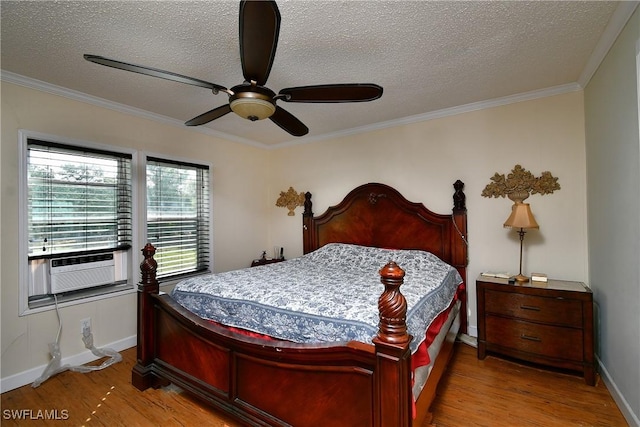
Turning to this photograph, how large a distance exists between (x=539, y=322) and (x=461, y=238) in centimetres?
99

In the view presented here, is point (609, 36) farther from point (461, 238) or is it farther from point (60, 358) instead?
point (60, 358)

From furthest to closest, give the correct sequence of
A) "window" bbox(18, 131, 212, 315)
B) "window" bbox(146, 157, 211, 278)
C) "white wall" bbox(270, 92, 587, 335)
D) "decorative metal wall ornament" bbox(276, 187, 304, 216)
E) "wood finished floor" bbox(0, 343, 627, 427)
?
1. "decorative metal wall ornament" bbox(276, 187, 304, 216)
2. "window" bbox(146, 157, 211, 278)
3. "white wall" bbox(270, 92, 587, 335)
4. "window" bbox(18, 131, 212, 315)
5. "wood finished floor" bbox(0, 343, 627, 427)

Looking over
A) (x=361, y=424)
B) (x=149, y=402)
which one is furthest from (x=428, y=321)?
(x=149, y=402)

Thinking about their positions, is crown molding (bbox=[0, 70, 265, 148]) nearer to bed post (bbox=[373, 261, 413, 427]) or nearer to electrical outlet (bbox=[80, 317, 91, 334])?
electrical outlet (bbox=[80, 317, 91, 334])

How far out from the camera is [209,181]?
3832 millimetres

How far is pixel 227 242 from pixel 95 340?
173 centimetres

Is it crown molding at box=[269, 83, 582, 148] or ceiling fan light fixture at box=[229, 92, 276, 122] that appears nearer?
ceiling fan light fixture at box=[229, 92, 276, 122]

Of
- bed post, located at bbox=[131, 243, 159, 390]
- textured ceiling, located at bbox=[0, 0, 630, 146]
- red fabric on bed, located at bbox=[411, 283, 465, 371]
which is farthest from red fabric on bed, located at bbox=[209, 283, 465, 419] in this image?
textured ceiling, located at bbox=[0, 0, 630, 146]

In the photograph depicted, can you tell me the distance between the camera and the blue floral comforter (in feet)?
5.16

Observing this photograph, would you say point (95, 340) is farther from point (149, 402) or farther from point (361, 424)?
point (361, 424)

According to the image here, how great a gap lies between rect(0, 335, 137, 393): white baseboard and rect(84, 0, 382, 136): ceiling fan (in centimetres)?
239

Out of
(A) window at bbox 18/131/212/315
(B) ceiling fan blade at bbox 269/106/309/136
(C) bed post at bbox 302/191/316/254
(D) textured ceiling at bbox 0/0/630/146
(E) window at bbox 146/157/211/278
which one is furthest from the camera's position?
(C) bed post at bbox 302/191/316/254

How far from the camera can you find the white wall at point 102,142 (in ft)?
7.64

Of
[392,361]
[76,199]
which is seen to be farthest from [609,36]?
[76,199]
